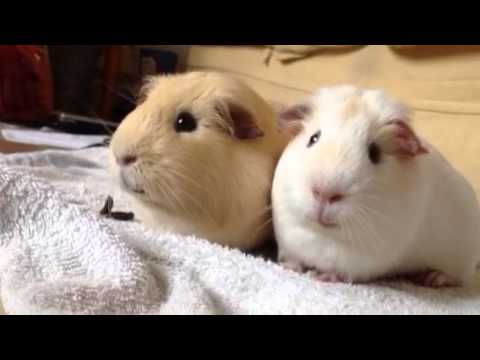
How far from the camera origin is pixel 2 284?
2.77 feet

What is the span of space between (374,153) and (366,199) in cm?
9

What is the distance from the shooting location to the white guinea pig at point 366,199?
2.97ft

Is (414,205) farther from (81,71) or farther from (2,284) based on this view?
(81,71)

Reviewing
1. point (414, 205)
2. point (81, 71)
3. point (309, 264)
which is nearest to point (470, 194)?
point (414, 205)

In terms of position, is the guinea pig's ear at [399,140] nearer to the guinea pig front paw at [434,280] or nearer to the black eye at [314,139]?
the black eye at [314,139]

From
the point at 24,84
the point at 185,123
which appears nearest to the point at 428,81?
the point at 185,123

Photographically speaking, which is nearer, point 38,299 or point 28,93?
point 38,299

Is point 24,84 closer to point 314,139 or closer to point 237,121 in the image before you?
point 237,121

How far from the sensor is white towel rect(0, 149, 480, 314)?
801 millimetres

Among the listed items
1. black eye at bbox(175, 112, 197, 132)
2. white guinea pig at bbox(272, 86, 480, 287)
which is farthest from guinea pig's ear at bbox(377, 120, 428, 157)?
black eye at bbox(175, 112, 197, 132)

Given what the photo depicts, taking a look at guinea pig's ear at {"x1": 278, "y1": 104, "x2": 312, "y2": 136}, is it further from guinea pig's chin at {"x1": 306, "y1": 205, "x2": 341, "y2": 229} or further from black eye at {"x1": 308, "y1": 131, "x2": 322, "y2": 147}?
guinea pig's chin at {"x1": 306, "y1": 205, "x2": 341, "y2": 229}

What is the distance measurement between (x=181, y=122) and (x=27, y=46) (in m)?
2.21

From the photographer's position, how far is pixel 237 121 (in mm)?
1114

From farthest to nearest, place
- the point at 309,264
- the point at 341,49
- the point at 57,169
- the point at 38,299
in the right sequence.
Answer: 1. the point at 341,49
2. the point at 57,169
3. the point at 309,264
4. the point at 38,299
